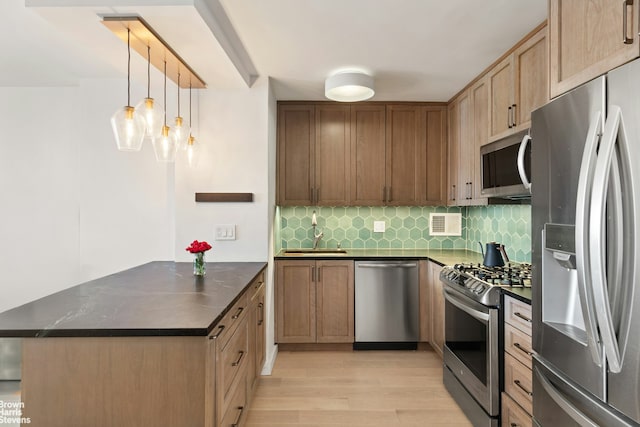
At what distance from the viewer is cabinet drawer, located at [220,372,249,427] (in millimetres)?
1659

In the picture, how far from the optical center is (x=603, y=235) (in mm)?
1099

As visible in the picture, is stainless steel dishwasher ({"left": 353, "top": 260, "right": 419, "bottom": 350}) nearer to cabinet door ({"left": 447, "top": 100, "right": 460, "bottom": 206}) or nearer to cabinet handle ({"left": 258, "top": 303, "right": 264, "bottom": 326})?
cabinet door ({"left": 447, "top": 100, "right": 460, "bottom": 206})

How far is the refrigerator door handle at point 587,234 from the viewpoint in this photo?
1122 millimetres

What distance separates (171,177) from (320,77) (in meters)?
1.52

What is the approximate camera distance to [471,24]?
2.15m

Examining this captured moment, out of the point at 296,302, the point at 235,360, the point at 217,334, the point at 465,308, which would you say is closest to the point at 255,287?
the point at 235,360

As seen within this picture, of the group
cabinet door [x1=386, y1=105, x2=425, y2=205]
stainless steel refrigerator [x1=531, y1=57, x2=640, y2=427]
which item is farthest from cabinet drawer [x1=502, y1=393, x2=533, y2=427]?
cabinet door [x1=386, y1=105, x2=425, y2=205]

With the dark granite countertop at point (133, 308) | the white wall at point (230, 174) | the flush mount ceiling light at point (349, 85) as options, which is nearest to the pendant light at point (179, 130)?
the white wall at point (230, 174)

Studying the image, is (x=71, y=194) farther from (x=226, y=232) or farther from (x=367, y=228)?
(x=367, y=228)

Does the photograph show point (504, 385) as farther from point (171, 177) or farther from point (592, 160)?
point (171, 177)

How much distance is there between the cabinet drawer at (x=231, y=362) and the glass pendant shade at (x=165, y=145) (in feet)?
3.52

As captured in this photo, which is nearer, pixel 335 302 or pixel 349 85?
pixel 349 85

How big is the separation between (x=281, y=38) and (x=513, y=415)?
8.28 ft

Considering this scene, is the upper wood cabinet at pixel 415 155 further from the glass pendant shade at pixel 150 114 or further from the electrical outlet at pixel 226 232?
the glass pendant shade at pixel 150 114
